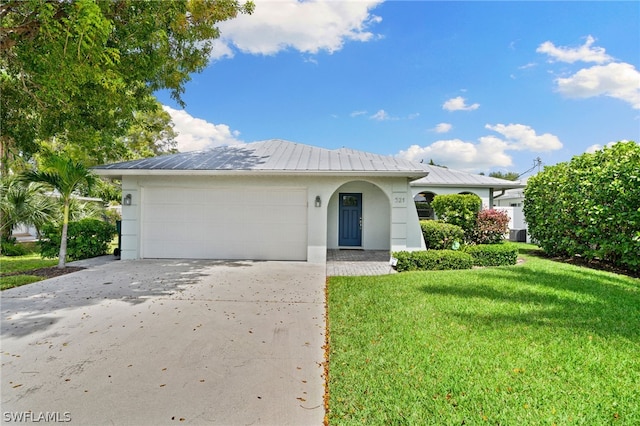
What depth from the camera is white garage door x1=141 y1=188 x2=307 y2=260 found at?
10.1 meters

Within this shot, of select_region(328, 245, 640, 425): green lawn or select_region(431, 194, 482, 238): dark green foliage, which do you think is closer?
select_region(328, 245, 640, 425): green lawn

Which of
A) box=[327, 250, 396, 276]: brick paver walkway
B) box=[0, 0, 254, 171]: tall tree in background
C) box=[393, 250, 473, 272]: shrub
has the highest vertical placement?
box=[0, 0, 254, 171]: tall tree in background

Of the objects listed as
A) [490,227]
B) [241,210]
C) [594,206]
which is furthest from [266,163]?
[594,206]

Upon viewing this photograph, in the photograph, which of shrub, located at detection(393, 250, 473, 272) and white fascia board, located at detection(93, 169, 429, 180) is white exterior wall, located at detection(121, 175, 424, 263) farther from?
shrub, located at detection(393, 250, 473, 272)

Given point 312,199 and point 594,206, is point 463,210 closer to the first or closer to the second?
point 594,206

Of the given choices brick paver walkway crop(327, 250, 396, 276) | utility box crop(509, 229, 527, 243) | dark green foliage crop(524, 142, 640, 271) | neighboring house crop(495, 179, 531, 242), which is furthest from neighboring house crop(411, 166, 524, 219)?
brick paver walkway crop(327, 250, 396, 276)

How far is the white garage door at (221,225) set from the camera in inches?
398

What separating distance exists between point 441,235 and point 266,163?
577cm

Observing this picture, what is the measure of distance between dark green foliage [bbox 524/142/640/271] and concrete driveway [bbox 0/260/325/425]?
25.6 ft

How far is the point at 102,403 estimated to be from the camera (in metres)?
2.65

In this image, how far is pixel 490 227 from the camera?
10.1 metres

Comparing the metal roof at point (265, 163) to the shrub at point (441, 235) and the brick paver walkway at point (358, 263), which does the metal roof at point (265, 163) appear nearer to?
the shrub at point (441, 235)

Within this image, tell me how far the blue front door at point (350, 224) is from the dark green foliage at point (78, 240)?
27.6ft

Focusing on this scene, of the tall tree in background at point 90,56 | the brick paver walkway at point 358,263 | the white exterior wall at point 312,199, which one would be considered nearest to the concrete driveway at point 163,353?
the brick paver walkway at point 358,263
